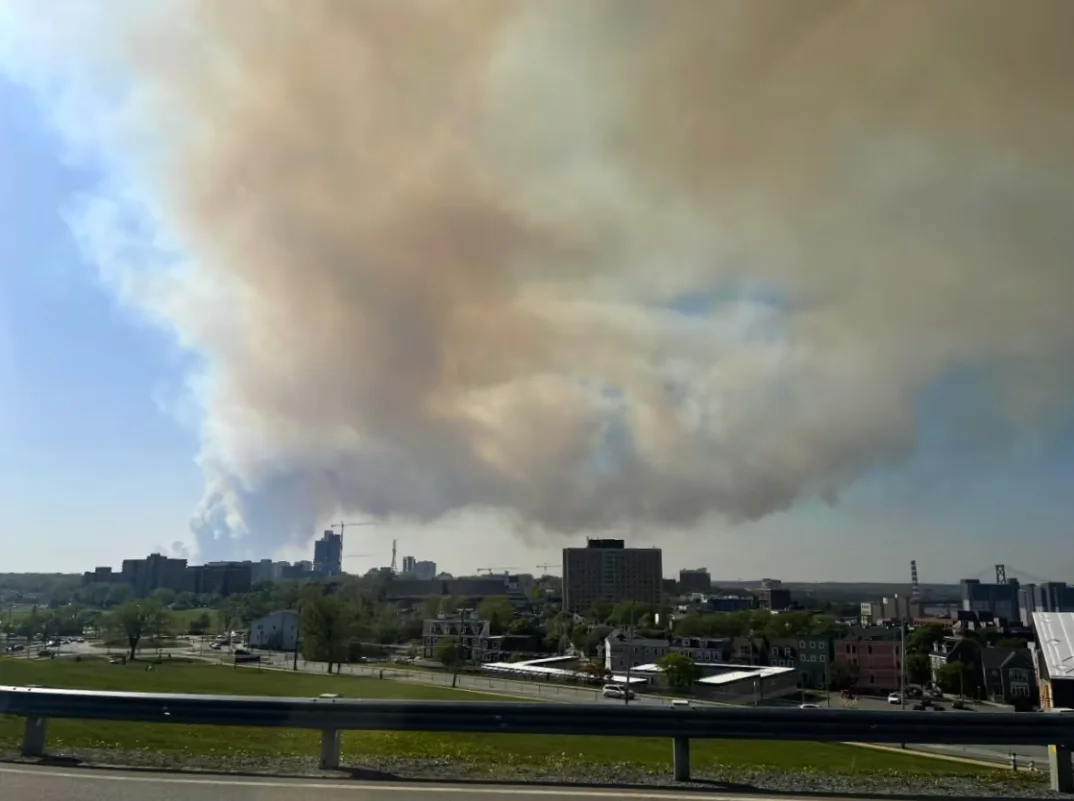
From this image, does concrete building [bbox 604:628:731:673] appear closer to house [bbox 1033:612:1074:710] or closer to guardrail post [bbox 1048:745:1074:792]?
house [bbox 1033:612:1074:710]

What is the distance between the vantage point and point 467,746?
7.22 metres

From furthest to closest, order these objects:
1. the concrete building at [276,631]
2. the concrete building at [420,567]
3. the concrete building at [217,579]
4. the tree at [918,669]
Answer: the concrete building at [420,567]
the concrete building at [217,579]
the concrete building at [276,631]
the tree at [918,669]

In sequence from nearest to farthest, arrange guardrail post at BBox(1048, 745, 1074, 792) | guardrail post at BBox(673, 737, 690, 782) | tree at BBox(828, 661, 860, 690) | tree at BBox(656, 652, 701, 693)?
1. guardrail post at BBox(1048, 745, 1074, 792)
2. guardrail post at BBox(673, 737, 690, 782)
3. tree at BBox(828, 661, 860, 690)
4. tree at BBox(656, 652, 701, 693)

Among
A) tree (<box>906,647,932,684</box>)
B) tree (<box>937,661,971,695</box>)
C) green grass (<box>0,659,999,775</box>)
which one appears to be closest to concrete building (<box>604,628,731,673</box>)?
tree (<box>906,647,932,684</box>)

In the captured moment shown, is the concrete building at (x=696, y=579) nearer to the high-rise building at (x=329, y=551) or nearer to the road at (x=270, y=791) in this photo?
the high-rise building at (x=329, y=551)

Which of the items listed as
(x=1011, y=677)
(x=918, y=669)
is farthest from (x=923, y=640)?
(x=1011, y=677)

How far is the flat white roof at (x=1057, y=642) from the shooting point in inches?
370

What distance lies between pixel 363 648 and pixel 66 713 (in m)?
28.6

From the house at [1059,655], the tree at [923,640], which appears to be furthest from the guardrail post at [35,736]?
the tree at [923,640]

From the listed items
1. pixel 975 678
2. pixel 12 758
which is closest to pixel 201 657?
pixel 12 758

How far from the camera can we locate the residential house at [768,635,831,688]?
35.4 meters

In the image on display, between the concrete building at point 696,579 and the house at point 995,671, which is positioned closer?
the house at point 995,671

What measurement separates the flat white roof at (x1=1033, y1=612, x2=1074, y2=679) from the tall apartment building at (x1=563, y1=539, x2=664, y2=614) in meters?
116

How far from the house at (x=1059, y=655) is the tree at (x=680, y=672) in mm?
22897
